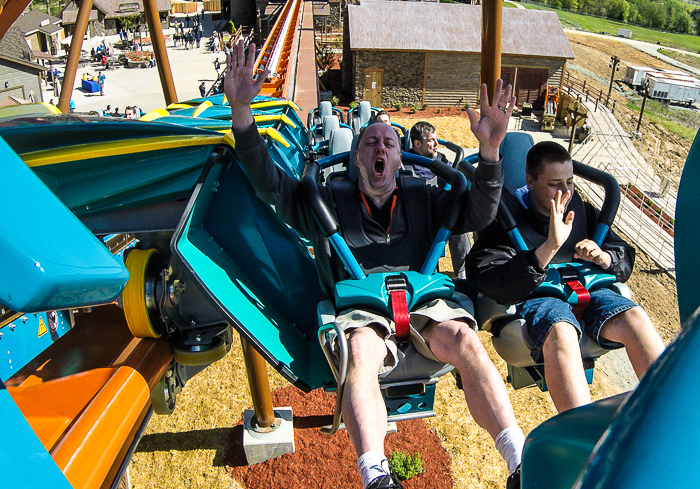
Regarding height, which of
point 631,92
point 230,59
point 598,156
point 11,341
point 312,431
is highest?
point 230,59

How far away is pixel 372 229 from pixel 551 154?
36.2 inches

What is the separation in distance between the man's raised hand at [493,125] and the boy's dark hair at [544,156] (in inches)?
12.1

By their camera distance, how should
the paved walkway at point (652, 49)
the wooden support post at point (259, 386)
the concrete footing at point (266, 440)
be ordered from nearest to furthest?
1. the wooden support post at point (259, 386)
2. the concrete footing at point (266, 440)
3. the paved walkway at point (652, 49)

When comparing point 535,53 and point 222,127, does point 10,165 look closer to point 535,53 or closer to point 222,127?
point 222,127

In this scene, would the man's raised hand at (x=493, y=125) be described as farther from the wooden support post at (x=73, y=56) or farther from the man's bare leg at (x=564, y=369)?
the wooden support post at (x=73, y=56)

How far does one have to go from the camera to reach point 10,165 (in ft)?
2.95

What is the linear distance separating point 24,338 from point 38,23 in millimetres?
36242

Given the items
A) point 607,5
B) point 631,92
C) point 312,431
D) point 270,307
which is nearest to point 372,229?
point 270,307

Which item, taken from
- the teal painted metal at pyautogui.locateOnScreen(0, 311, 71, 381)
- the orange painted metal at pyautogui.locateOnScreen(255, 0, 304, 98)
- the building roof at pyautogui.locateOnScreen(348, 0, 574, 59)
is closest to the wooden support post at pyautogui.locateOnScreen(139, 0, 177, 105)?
the orange painted metal at pyautogui.locateOnScreen(255, 0, 304, 98)

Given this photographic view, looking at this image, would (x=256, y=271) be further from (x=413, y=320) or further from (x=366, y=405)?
(x=366, y=405)

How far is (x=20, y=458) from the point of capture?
93cm

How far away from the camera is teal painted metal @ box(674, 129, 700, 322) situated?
0.83 m

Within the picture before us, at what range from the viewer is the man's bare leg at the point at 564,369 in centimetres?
210

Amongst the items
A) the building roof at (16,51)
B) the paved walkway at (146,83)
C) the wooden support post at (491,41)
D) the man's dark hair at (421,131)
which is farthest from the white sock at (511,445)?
the building roof at (16,51)
